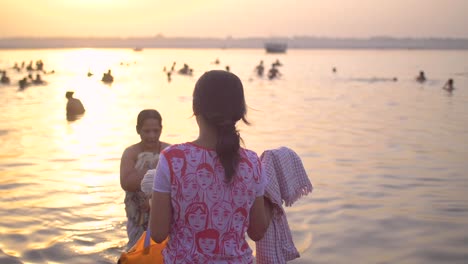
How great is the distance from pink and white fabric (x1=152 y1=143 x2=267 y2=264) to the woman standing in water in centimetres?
197

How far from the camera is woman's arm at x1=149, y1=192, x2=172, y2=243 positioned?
2840 mm

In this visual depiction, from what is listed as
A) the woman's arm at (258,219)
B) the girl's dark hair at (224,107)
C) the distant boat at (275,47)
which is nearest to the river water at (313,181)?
the woman's arm at (258,219)

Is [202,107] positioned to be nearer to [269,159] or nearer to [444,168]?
[269,159]

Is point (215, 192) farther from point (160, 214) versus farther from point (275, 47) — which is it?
point (275, 47)

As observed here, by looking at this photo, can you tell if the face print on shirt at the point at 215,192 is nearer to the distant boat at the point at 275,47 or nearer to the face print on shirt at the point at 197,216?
the face print on shirt at the point at 197,216

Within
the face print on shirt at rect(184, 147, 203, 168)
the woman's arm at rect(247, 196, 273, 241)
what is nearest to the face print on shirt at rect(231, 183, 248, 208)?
the woman's arm at rect(247, 196, 273, 241)

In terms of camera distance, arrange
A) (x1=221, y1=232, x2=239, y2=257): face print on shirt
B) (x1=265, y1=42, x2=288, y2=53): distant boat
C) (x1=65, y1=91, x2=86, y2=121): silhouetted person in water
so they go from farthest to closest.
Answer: (x1=265, y1=42, x2=288, y2=53): distant boat < (x1=65, y1=91, x2=86, y2=121): silhouetted person in water < (x1=221, y1=232, x2=239, y2=257): face print on shirt

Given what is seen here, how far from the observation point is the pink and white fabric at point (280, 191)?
3.42 m

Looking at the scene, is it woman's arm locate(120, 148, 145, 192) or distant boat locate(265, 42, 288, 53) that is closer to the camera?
woman's arm locate(120, 148, 145, 192)

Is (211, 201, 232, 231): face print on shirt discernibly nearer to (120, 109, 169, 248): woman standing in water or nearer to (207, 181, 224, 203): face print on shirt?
(207, 181, 224, 203): face print on shirt

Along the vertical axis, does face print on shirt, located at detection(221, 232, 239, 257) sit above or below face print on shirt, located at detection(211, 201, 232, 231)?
below

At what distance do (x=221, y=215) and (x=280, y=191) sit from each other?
674 millimetres

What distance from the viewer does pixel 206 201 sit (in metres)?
2.87

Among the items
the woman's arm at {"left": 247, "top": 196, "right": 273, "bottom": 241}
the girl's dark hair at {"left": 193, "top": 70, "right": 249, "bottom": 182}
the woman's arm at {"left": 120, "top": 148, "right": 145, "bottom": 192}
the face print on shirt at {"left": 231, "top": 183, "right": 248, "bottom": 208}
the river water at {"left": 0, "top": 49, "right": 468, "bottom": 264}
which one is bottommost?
the river water at {"left": 0, "top": 49, "right": 468, "bottom": 264}
